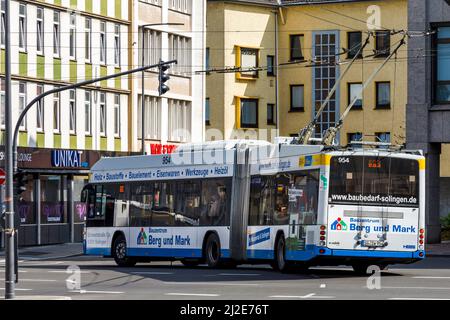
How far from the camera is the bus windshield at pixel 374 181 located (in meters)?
A: 28.9

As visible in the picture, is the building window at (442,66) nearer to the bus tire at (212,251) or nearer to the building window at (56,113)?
the bus tire at (212,251)

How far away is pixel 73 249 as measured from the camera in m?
52.3

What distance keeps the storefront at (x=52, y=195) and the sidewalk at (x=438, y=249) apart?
14.3 metres

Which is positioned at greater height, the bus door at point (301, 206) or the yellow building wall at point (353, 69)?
the yellow building wall at point (353, 69)

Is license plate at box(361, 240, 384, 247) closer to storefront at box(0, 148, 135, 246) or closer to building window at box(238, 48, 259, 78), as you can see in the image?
storefront at box(0, 148, 135, 246)

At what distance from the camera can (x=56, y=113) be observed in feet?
182

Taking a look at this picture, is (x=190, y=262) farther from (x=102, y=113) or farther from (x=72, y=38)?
(x=102, y=113)

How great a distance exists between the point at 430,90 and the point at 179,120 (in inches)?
804

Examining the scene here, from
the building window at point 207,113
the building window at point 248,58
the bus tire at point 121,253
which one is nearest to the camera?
the bus tire at point 121,253

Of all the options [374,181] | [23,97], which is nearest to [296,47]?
[23,97]

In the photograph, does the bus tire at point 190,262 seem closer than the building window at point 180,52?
Yes

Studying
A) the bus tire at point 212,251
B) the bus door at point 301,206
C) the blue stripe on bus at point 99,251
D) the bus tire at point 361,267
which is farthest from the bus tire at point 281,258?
the blue stripe on bus at point 99,251

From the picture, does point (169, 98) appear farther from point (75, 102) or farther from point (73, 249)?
point (73, 249)
